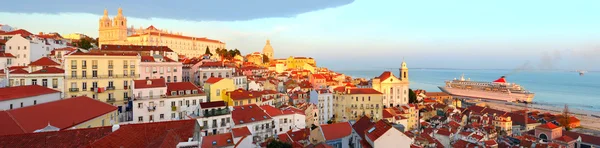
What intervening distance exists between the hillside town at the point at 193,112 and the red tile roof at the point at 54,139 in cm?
2

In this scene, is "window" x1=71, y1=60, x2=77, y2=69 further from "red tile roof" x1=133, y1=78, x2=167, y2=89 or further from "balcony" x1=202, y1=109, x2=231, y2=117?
"balcony" x1=202, y1=109, x2=231, y2=117

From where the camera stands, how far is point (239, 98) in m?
26.5

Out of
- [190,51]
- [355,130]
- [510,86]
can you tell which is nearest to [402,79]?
[355,130]

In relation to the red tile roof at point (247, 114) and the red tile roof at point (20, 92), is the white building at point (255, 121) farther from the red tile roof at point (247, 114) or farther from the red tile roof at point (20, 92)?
the red tile roof at point (20, 92)

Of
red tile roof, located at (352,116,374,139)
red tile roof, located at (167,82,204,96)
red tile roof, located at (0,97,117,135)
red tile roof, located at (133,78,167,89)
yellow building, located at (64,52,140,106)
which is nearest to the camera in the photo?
red tile roof, located at (0,97,117,135)

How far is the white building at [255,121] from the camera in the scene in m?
21.8

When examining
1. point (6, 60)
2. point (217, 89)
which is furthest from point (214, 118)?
point (6, 60)

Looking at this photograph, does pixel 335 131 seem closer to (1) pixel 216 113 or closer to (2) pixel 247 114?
(2) pixel 247 114

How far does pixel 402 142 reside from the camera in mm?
13945

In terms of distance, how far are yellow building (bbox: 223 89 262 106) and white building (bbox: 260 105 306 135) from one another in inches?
85.6

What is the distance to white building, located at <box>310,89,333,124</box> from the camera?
32969mm

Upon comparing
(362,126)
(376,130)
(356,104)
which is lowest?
(356,104)

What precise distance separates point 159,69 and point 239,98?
7.98 metres

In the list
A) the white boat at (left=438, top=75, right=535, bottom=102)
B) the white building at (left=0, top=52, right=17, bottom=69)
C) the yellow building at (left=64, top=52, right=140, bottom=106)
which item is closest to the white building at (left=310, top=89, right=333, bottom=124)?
the yellow building at (left=64, top=52, right=140, bottom=106)
